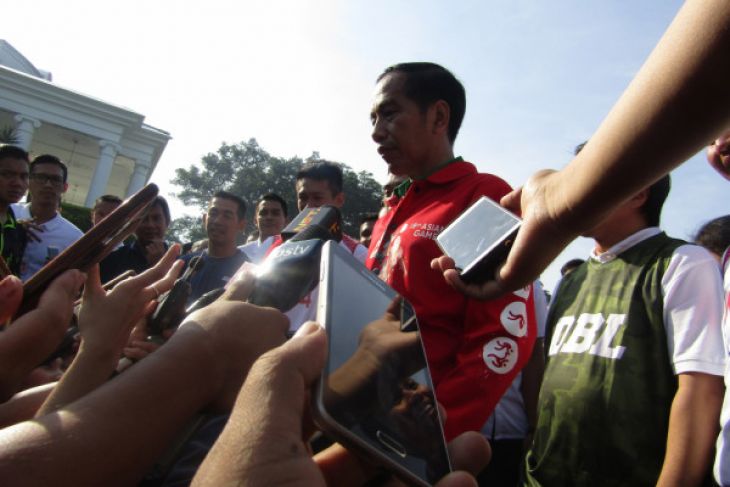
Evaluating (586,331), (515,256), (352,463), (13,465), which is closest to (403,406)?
(352,463)

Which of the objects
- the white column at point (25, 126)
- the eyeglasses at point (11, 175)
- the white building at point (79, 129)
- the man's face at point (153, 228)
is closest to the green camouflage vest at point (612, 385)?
the man's face at point (153, 228)

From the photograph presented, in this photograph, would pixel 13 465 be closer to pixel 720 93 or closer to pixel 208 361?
pixel 208 361

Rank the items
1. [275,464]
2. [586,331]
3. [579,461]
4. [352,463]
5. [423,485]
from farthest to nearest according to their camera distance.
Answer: [586,331] → [579,461] → [352,463] → [423,485] → [275,464]

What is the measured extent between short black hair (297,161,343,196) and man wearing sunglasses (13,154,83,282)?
220 cm

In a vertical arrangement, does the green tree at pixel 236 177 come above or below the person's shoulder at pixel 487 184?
above

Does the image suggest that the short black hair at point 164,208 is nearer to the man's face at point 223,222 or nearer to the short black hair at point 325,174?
the man's face at point 223,222

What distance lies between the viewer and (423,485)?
693 millimetres

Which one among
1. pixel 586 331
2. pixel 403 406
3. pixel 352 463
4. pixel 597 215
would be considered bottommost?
pixel 352 463

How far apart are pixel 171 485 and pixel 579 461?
1.27 metres

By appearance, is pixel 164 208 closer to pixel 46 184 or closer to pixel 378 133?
pixel 46 184

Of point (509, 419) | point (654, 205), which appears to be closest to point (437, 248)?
point (654, 205)

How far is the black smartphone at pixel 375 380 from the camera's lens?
0.67m

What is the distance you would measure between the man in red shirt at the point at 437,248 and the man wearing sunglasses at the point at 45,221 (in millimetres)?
3621

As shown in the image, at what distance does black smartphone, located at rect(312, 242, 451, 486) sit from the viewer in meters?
0.67
